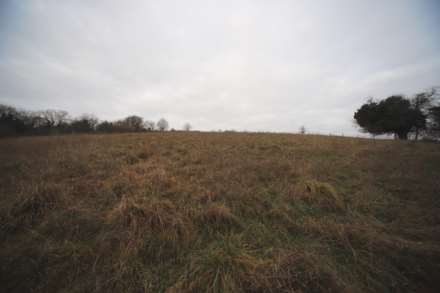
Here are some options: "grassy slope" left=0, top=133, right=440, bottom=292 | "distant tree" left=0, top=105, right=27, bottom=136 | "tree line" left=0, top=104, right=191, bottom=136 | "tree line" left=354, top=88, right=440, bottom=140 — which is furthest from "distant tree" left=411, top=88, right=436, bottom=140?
"distant tree" left=0, top=105, right=27, bottom=136

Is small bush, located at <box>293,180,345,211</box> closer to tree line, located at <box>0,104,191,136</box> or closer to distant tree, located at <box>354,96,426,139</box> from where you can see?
tree line, located at <box>0,104,191,136</box>

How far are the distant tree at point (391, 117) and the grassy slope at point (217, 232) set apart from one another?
20.9m

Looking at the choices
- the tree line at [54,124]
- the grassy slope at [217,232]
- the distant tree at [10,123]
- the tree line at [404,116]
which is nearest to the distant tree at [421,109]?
the tree line at [404,116]

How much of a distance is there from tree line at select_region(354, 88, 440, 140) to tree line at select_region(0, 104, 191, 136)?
2497 centimetres

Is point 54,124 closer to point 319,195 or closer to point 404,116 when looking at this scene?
point 319,195

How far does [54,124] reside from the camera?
27219mm

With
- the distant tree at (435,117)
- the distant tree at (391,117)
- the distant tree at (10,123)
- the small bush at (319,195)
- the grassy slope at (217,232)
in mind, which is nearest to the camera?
the grassy slope at (217,232)

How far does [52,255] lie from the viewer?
2156 millimetres

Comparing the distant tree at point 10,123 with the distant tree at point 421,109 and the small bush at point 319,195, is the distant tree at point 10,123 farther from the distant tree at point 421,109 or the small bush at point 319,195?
the distant tree at point 421,109

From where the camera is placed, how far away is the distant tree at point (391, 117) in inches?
712

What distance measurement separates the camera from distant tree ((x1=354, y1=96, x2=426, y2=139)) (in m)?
18.1

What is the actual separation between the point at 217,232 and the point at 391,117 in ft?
89.4

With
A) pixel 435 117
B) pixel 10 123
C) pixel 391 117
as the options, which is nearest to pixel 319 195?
pixel 435 117

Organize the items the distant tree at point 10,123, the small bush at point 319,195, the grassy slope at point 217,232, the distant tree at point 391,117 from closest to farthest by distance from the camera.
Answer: the grassy slope at point 217,232
the small bush at point 319,195
the distant tree at point 10,123
the distant tree at point 391,117
